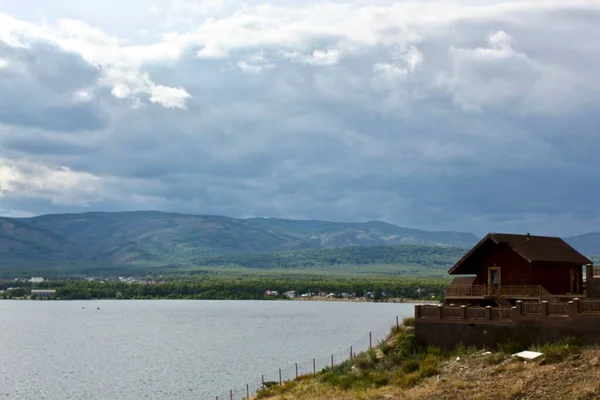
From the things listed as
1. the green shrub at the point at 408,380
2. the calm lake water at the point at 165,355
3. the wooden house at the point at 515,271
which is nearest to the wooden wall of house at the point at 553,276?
the wooden house at the point at 515,271

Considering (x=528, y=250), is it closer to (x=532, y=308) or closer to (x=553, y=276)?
(x=553, y=276)

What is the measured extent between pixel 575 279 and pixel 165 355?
76.6 metres

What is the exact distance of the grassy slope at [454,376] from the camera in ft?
129

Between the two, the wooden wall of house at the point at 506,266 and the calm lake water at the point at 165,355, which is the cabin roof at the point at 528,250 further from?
the calm lake water at the point at 165,355

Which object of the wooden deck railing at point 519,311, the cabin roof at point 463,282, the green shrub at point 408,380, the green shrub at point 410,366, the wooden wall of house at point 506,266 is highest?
the wooden wall of house at point 506,266

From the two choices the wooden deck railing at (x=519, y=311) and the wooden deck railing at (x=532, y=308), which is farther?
the wooden deck railing at (x=532, y=308)

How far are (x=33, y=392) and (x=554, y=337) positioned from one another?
208 ft

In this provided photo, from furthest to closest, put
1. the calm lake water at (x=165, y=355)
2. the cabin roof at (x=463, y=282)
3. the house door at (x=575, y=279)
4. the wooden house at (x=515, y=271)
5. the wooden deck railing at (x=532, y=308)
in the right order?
the calm lake water at (x=165, y=355) → the cabin roof at (x=463, y=282) → the house door at (x=575, y=279) → the wooden house at (x=515, y=271) → the wooden deck railing at (x=532, y=308)

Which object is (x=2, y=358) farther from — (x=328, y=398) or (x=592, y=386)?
(x=592, y=386)

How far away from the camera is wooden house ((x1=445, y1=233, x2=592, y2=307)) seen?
5628 centimetres

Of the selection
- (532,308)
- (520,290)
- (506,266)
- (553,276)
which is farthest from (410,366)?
(553,276)

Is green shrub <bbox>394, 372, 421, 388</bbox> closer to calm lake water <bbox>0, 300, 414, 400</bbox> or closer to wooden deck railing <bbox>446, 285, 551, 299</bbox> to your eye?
wooden deck railing <bbox>446, 285, 551, 299</bbox>

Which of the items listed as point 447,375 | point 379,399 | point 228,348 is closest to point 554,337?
point 447,375

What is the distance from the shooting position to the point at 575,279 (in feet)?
199
